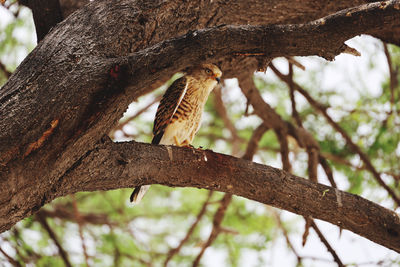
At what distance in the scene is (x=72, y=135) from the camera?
2.09 m

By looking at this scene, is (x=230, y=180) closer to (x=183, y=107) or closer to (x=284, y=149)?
(x=183, y=107)

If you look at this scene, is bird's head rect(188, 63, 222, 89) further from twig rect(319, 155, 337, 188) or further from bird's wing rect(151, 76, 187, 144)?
twig rect(319, 155, 337, 188)

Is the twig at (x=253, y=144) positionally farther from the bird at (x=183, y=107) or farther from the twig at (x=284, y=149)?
the bird at (x=183, y=107)

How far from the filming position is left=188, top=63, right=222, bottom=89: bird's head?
3.99m

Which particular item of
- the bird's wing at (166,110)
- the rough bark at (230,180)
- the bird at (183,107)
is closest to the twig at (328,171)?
the rough bark at (230,180)

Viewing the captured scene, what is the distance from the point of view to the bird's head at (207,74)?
13.1ft

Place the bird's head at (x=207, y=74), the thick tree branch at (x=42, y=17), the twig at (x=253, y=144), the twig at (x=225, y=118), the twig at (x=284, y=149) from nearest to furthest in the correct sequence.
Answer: the thick tree branch at (x=42, y=17) → the bird's head at (x=207, y=74) → the twig at (x=284, y=149) → the twig at (x=253, y=144) → the twig at (x=225, y=118)

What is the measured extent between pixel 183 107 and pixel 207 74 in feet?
1.19

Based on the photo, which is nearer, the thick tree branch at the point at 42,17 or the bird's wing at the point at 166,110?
the thick tree branch at the point at 42,17

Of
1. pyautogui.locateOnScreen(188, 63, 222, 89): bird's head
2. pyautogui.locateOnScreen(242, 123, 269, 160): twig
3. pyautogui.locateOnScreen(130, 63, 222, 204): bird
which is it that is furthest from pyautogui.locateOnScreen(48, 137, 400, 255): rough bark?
pyautogui.locateOnScreen(242, 123, 269, 160): twig

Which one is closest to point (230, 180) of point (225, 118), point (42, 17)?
point (42, 17)

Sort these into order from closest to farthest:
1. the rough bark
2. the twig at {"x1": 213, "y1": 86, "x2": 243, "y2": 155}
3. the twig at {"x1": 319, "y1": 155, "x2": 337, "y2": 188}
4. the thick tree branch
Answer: the rough bark < the thick tree branch < the twig at {"x1": 319, "y1": 155, "x2": 337, "y2": 188} < the twig at {"x1": 213, "y1": 86, "x2": 243, "y2": 155}

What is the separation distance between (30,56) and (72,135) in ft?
1.58

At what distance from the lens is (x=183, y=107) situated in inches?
159
